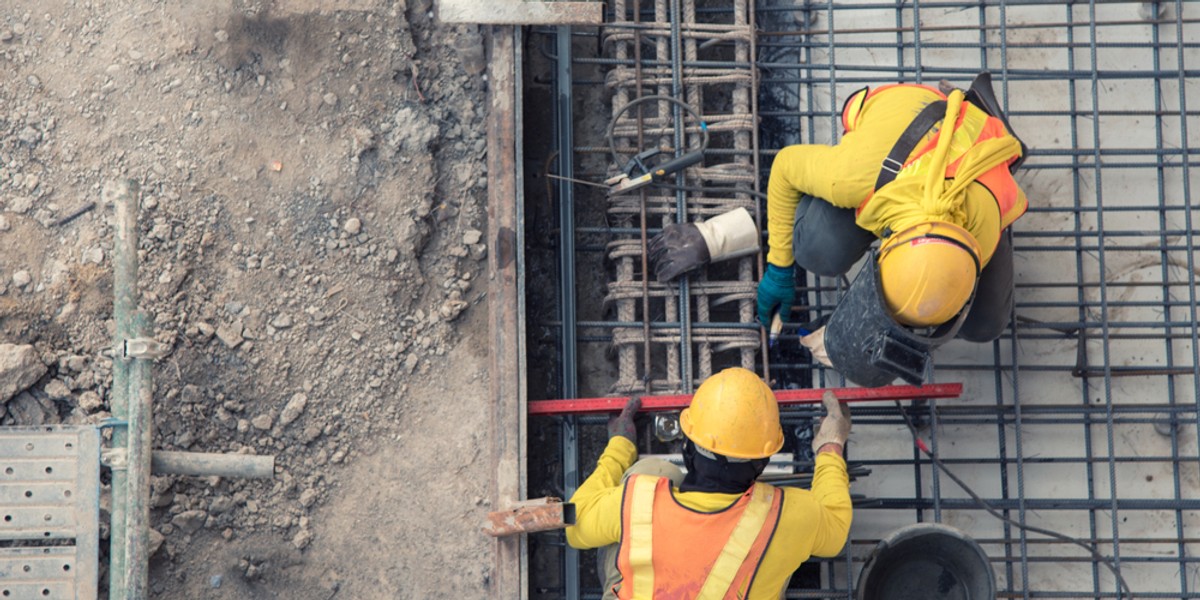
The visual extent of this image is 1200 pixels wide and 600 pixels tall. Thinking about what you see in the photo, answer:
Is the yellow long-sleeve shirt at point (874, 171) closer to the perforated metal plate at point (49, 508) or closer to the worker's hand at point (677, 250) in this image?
the worker's hand at point (677, 250)

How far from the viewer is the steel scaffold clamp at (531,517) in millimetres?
4188

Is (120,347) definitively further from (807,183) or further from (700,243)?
(807,183)

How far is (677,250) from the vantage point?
477 cm

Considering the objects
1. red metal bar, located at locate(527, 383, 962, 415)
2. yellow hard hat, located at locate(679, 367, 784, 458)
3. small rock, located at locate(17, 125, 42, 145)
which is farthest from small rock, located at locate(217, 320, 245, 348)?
yellow hard hat, located at locate(679, 367, 784, 458)

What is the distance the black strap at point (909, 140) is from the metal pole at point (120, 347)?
288cm

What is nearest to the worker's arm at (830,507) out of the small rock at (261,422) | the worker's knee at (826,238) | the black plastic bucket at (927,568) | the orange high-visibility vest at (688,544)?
the orange high-visibility vest at (688,544)

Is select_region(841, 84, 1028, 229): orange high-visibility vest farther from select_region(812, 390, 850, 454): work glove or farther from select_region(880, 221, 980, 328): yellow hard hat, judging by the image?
select_region(812, 390, 850, 454): work glove

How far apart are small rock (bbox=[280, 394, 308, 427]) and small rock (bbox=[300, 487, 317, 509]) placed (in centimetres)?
32

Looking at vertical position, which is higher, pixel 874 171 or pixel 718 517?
pixel 874 171

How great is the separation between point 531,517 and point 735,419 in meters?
0.96

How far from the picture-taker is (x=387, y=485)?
4910 mm

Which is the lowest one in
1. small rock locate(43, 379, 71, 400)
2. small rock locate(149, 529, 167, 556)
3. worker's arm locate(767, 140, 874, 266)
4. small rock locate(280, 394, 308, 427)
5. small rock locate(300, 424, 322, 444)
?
small rock locate(149, 529, 167, 556)

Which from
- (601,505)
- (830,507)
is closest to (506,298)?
(601,505)

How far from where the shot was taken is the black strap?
157 inches
